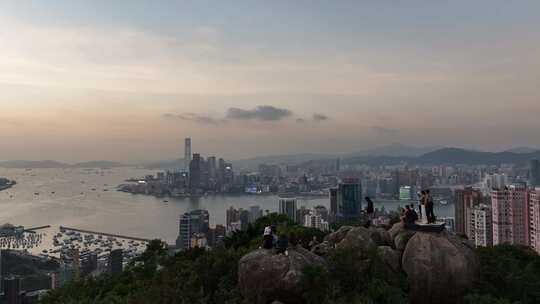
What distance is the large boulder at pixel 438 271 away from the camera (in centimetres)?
673

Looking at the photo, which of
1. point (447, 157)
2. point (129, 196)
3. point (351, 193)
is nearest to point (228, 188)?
point (129, 196)

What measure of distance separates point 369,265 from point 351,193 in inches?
1327

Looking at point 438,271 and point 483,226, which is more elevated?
point 438,271

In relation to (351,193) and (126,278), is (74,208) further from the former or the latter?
(126,278)

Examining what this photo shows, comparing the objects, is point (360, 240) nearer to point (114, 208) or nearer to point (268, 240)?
point (268, 240)

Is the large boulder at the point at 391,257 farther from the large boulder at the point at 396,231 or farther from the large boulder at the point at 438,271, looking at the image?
the large boulder at the point at 396,231

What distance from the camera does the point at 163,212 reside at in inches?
2790

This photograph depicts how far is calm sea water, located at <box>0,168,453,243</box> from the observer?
5891 centimetres

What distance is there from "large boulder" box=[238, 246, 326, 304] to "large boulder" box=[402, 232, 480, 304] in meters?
1.84

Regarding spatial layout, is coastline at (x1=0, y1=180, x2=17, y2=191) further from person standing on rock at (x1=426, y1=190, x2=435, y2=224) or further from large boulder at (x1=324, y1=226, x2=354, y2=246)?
person standing on rock at (x1=426, y1=190, x2=435, y2=224)

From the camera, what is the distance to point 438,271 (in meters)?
6.72

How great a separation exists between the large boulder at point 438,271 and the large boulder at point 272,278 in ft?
6.03

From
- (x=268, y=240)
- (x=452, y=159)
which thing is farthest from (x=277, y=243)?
(x=452, y=159)

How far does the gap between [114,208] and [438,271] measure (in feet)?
257
